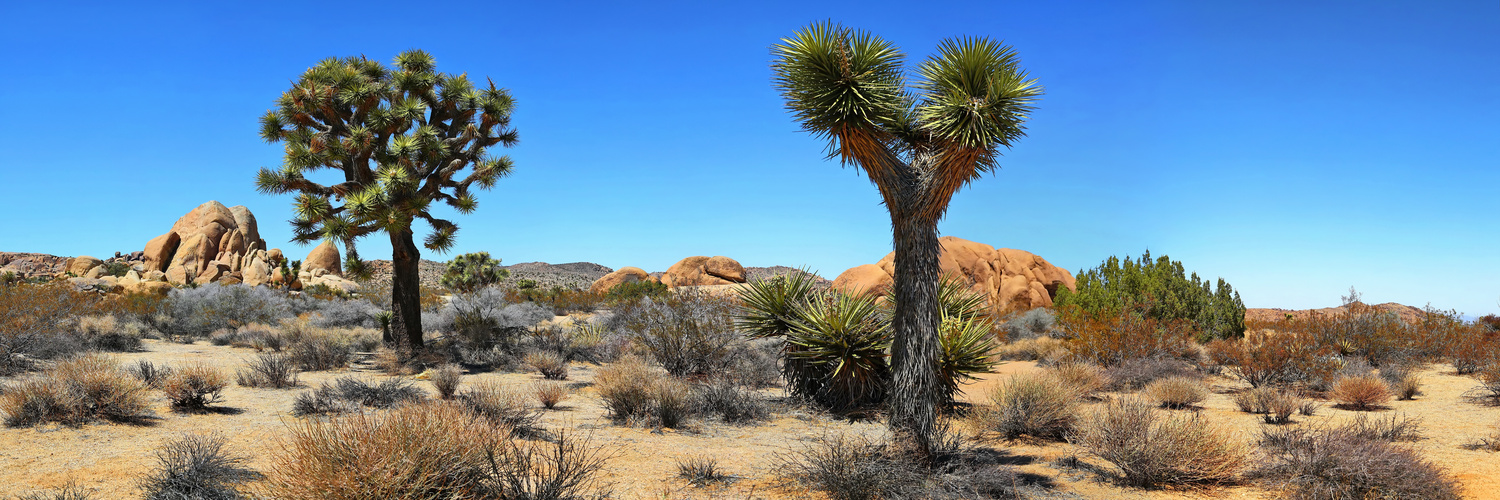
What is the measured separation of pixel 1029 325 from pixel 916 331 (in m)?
20.6

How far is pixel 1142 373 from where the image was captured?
570 inches

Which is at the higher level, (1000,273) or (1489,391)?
(1000,273)

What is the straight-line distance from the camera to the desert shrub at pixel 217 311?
72.3 feet

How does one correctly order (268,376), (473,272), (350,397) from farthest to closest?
(473,272) → (268,376) → (350,397)

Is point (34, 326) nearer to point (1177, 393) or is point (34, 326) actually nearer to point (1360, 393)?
point (1177, 393)

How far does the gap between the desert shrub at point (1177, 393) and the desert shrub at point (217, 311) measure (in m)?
22.6

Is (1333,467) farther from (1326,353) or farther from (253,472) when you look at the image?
(1326,353)

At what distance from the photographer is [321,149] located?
17.0 meters

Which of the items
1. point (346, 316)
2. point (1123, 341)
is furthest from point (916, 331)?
point (346, 316)

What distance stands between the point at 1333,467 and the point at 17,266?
333 ft

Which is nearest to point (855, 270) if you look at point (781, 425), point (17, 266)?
point (781, 425)

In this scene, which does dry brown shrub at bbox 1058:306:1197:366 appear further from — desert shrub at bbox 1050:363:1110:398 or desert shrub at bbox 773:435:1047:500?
desert shrub at bbox 773:435:1047:500

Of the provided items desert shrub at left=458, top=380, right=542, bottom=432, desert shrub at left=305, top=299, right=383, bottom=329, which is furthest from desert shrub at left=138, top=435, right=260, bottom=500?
desert shrub at left=305, top=299, right=383, bottom=329

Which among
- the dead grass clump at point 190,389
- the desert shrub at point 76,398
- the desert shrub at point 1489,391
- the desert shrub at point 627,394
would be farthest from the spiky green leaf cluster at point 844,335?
the desert shrub at point 1489,391
